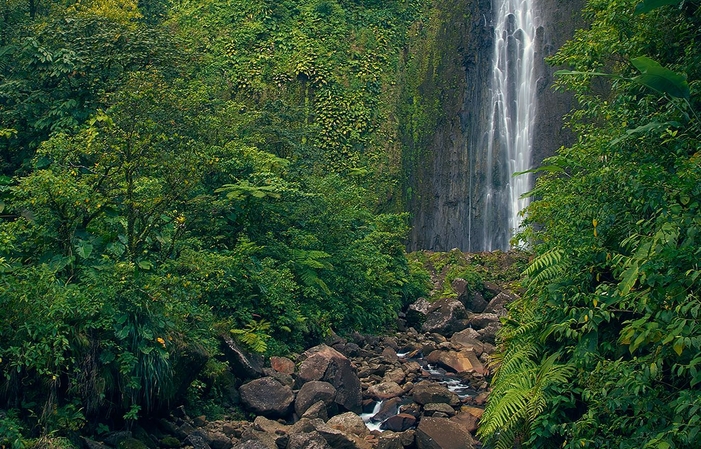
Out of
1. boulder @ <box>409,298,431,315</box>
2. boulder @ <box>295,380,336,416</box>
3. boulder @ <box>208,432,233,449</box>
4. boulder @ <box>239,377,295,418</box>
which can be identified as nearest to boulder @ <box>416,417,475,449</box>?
boulder @ <box>295,380,336,416</box>

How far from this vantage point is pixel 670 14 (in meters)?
8.66

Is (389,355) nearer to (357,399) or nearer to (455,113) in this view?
(357,399)

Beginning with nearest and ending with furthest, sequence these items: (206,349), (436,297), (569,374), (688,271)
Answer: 1. (688,271)
2. (569,374)
3. (206,349)
4. (436,297)

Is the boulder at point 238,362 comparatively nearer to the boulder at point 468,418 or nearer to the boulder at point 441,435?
the boulder at point 441,435

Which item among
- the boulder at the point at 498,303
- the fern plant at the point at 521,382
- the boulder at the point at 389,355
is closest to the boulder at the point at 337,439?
the fern plant at the point at 521,382

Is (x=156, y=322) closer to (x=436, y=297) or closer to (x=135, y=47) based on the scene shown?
(x=135, y=47)

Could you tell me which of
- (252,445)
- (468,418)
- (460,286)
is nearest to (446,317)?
(460,286)

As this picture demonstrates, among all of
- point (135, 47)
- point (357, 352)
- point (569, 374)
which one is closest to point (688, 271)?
point (569, 374)

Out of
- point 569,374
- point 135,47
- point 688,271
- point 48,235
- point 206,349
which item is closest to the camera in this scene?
point 688,271

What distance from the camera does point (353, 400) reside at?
1152 cm

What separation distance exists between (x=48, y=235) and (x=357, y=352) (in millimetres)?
7303

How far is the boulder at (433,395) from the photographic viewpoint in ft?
38.3

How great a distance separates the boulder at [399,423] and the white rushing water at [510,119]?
18300mm

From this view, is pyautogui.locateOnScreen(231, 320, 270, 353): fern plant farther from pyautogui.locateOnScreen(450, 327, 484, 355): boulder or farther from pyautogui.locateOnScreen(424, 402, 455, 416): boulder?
pyautogui.locateOnScreen(450, 327, 484, 355): boulder
